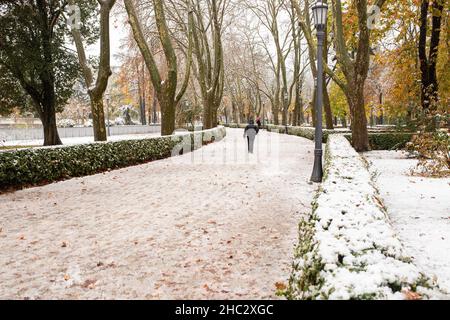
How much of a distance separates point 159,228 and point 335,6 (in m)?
13.6

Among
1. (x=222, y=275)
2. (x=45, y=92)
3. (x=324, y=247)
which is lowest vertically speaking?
(x=222, y=275)

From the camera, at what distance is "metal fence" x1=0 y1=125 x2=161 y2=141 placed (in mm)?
34094

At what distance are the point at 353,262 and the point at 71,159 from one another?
34.2ft

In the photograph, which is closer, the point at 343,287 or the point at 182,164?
the point at 343,287

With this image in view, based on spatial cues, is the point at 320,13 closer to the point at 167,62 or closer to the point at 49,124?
the point at 167,62

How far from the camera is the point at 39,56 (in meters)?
19.3

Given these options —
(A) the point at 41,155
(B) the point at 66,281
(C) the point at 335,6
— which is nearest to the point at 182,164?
(A) the point at 41,155

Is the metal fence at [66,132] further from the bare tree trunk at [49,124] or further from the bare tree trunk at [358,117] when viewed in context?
the bare tree trunk at [358,117]

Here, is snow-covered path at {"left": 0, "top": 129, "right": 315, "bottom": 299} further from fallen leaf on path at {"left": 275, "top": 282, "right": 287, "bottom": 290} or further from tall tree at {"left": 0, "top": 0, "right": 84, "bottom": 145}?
tall tree at {"left": 0, "top": 0, "right": 84, "bottom": 145}

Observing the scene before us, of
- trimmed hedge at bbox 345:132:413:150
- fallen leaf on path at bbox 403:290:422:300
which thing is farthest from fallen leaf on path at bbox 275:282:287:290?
trimmed hedge at bbox 345:132:413:150

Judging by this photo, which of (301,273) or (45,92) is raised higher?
(45,92)

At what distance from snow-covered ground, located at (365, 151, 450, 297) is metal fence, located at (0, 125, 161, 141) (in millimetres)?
27690

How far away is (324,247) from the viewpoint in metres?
2.56
